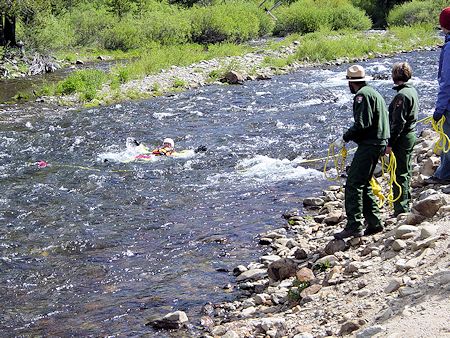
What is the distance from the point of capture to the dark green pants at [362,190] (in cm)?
738

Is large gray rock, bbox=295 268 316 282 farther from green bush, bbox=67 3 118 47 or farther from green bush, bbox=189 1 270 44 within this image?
green bush, bbox=67 3 118 47

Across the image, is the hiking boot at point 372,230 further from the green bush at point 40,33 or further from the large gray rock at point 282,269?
the green bush at point 40,33

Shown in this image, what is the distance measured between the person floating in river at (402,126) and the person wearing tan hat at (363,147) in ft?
0.89

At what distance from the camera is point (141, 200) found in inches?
479

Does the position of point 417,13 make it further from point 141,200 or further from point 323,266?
point 323,266

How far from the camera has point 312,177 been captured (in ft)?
42.0

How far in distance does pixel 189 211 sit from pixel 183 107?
1044 cm

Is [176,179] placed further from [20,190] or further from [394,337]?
[394,337]

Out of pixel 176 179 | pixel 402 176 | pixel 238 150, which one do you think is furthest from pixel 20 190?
pixel 402 176

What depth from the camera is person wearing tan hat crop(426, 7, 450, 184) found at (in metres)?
7.52

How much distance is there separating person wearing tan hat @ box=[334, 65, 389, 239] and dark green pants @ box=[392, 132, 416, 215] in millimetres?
533

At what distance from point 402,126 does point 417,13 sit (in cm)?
4205

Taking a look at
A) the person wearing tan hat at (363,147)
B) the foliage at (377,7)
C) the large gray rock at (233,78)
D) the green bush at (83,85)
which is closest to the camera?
the person wearing tan hat at (363,147)

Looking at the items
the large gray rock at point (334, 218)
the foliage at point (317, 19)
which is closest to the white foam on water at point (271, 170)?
the large gray rock at point (334, 218)
